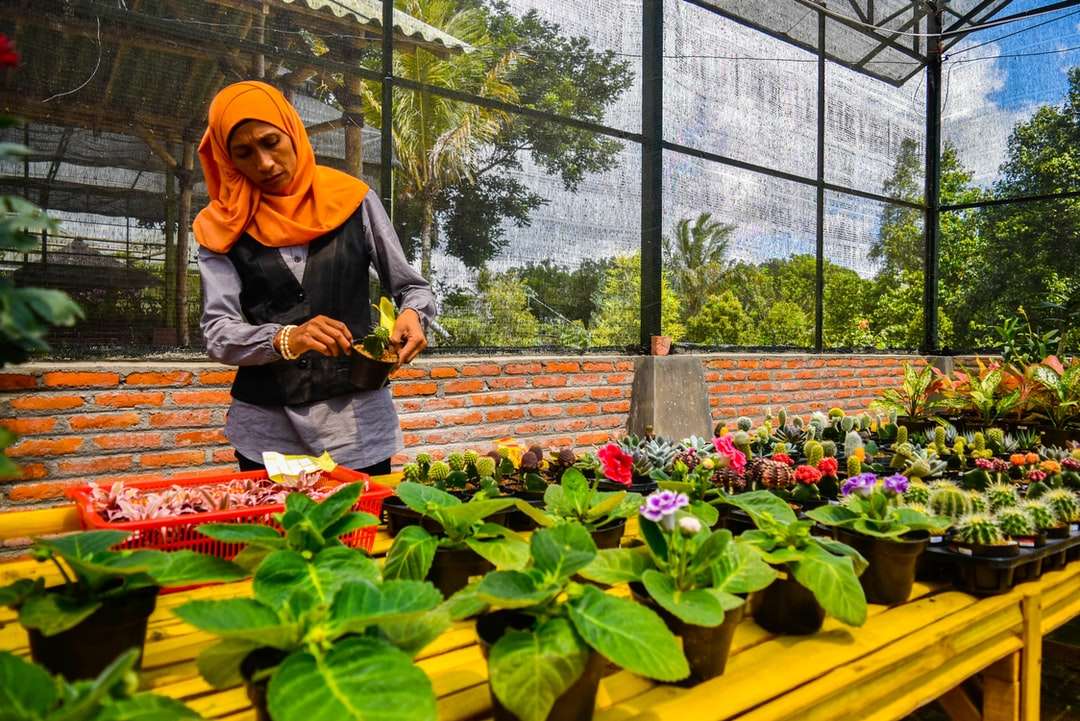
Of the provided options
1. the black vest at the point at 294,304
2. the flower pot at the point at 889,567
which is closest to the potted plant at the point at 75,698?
the flower pot at the point at 889,567

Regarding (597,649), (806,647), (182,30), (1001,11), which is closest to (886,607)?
(806,647)

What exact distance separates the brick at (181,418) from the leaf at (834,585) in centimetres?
241

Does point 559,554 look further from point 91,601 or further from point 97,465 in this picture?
point 97,465

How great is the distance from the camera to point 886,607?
1007mm

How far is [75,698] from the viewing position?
430 mm

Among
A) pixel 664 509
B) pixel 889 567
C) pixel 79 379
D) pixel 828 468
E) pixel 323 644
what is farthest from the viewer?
pixel 79 379

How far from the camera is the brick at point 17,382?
2303mm

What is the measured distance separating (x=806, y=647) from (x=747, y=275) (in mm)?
4435

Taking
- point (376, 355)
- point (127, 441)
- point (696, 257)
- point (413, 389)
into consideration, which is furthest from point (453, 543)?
A: point (696, 257)

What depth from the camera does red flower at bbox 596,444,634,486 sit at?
145cm

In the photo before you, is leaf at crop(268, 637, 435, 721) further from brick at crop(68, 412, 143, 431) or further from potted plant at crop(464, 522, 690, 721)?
brick at crop(68, 412, 143, 431)

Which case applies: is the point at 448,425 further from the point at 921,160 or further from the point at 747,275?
the point at 921,160

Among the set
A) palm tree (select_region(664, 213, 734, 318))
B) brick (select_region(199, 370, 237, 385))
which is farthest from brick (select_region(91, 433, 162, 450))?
palm tree (select_region(664, 213, 734, 318))

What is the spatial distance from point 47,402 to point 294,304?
1285mm
